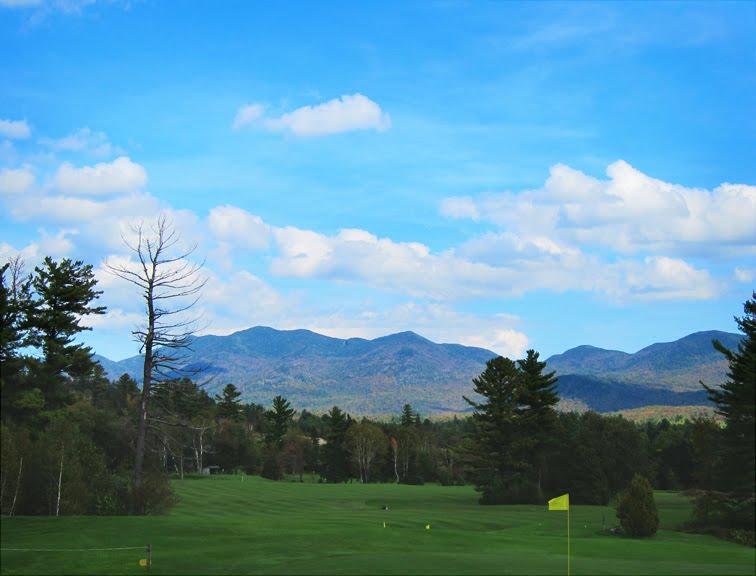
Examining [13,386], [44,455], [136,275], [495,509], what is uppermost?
[136,275]

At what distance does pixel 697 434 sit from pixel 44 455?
4834cm

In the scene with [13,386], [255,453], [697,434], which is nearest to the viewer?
[13,386]

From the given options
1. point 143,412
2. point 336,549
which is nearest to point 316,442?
point 143,412

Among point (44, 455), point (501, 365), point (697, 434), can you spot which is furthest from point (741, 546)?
point (501, 365)

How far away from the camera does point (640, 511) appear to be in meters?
44.0

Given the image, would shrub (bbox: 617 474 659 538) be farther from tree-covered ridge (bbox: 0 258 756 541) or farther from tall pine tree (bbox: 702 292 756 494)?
tall pine tree (bbox: 702 292 756 494)

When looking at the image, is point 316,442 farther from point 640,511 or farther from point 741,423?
point 741,423

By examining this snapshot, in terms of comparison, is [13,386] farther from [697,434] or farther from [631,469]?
[631,469]

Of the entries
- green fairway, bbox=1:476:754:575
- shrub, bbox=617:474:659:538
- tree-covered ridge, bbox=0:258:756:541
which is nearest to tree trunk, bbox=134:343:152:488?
tree-covered ridge, bbox=0:258:756:541

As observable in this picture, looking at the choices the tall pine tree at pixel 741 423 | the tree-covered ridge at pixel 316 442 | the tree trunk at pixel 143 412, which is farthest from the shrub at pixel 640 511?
the tree trunk at pixel 143 412

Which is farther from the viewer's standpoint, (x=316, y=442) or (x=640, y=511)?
(x=316, y=442)

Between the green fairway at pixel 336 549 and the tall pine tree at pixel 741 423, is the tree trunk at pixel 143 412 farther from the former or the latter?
the tall pine tree at pixel 741 423

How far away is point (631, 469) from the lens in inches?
3174

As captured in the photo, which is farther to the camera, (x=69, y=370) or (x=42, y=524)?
(x=69, y=370)
